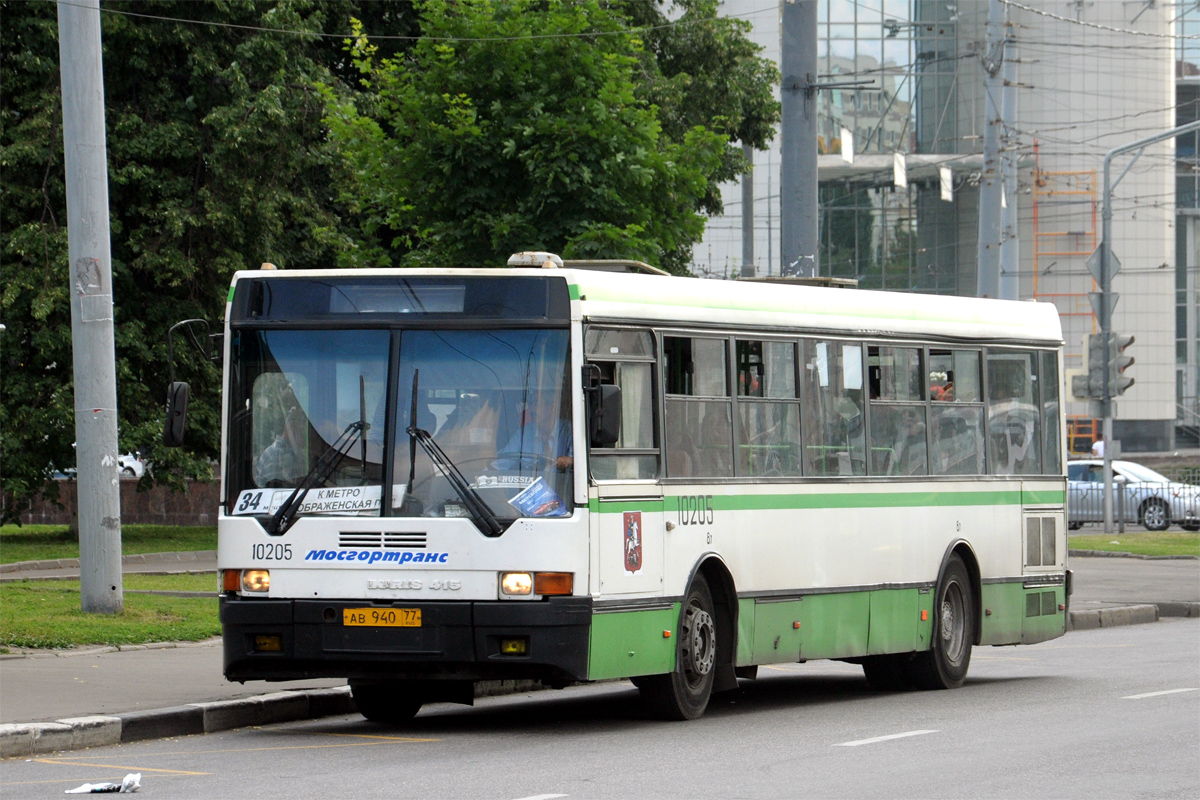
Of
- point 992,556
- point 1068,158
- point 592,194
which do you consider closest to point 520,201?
point 592,194

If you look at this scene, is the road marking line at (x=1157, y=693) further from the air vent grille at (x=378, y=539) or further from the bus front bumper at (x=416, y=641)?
the air vent grille at (x=378, y=539)

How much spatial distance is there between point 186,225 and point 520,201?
13.1 metres

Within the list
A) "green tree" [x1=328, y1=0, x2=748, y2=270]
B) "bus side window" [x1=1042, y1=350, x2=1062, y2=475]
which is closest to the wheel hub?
"bus side window" [x1=1042, y1=350, x2=1062, y2=475]

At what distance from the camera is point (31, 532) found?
38031mm

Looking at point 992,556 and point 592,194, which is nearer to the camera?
point 992,556

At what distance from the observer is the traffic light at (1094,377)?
114ft

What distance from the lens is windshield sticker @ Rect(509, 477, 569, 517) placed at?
36.1 ft

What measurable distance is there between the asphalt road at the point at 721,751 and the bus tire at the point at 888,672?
0.31 meters

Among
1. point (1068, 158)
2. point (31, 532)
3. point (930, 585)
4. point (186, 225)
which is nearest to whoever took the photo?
point (930, 585)

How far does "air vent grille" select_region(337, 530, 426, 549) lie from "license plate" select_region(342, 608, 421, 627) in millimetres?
366

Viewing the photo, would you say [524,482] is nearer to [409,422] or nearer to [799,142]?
[409,422]

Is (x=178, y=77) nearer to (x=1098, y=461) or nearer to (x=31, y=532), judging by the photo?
(x=31, y=532)

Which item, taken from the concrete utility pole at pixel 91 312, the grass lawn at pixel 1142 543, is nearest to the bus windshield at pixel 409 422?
the concrete utility pole at pixel 91 312

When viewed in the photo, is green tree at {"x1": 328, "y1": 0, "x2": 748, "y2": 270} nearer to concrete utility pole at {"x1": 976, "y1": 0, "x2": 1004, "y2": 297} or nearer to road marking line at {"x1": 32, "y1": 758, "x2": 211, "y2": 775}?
concrete utility pole at {"x1": 976, "y1": 0, "x2": 1004, "y2": 297}
